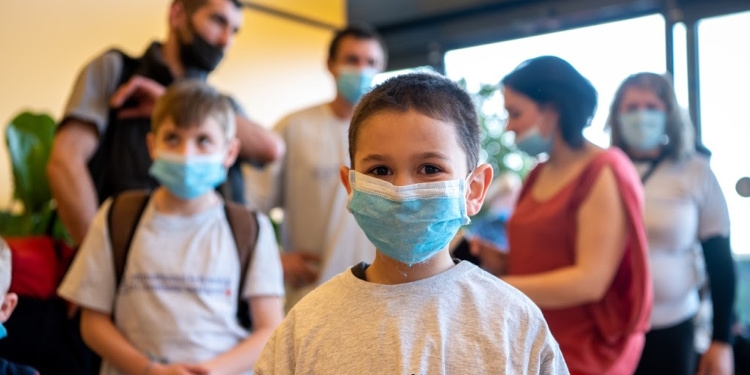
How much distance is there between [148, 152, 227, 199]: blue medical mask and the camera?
2.14m

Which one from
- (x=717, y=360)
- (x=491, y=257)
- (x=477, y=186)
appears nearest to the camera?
(x=477, y=186)

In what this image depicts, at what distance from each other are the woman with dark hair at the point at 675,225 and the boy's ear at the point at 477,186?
62.9 inches

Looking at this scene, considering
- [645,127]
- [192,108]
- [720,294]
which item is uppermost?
[192,108]

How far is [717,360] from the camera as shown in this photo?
9.52ft

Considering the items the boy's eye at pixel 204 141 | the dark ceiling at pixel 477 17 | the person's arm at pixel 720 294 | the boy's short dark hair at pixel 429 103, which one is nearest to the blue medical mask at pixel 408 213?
the boy's short dark hair at pixel 429 103

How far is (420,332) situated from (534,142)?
3.77 ft

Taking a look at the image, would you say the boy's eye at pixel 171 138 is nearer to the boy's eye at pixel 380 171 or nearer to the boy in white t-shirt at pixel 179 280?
the boy in white t-shirt at pixel 179 280

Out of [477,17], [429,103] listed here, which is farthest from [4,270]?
[477,17]

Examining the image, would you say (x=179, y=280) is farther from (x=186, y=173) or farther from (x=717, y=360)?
(x=717, y=360)

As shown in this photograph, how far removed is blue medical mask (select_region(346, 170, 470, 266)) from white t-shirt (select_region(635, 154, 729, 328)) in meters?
1.73

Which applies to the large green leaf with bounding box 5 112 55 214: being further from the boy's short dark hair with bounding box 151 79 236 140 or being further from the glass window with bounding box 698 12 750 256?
the glass window with bounding box 698 12 750 256

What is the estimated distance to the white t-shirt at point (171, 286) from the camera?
204 cm

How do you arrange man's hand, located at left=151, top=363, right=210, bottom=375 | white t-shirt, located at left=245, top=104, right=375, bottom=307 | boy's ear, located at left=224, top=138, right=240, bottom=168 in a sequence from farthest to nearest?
white t-shirt, located at left=245, top=104, right=375, bottom=307, boy's ear, located at left=224, top=138, right=240, bottom=168, man's hand, located at left=151, top=363, right=210, bottom=375

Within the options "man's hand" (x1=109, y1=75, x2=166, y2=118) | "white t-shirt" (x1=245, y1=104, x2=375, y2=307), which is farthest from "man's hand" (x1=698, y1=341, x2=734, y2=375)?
"man's hand" (x1=109, y1=75, x2=166, y2=118)
